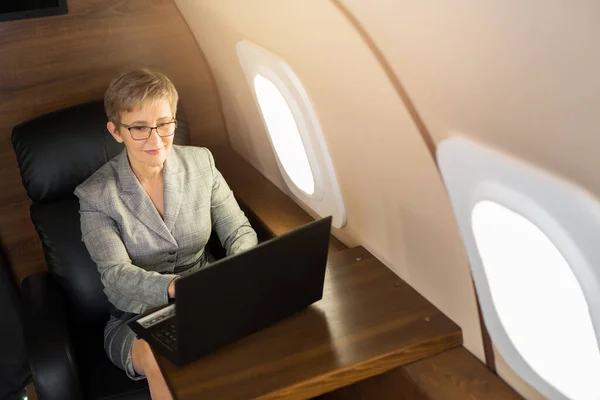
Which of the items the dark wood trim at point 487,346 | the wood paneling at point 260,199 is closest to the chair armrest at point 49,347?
the wood paneling at point 260,199

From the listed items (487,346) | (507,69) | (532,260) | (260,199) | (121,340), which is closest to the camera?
(507,69)

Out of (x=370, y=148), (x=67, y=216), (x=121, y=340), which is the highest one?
(x=370, y=148)

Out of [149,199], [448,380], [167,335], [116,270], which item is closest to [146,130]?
[149,199]

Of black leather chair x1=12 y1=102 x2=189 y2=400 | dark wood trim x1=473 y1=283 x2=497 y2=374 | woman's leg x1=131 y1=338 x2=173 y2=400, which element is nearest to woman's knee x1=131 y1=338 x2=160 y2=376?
woman's leg x1=131 y1=338 x2=173 y2=400

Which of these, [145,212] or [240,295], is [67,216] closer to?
[145,212]

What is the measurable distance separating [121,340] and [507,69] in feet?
4.81

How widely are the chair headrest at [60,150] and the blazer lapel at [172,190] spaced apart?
0.80 feet

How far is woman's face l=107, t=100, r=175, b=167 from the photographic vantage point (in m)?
1.92

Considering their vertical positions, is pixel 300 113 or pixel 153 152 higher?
pixel 300 113

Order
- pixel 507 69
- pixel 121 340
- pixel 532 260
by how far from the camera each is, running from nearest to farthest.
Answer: pixel 507 69
pixel 532 260
pixel 121 340

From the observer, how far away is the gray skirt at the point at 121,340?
202 centimetres

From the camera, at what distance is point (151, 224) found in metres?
2.06

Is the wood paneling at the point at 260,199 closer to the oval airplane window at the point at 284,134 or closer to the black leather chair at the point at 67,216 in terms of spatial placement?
the oval airplane window at the point at 284,134

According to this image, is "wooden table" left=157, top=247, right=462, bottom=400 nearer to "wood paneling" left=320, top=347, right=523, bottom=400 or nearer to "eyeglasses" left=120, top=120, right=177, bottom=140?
"wood paneling" left=320, top=347, right=523, bottom=400
